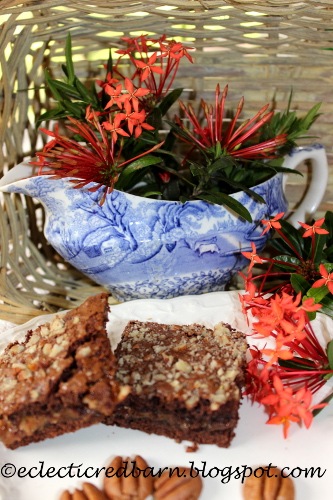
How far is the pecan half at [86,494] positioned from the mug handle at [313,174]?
25.5 inches

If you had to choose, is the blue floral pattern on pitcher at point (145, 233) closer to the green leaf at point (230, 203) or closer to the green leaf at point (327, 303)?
the green leaf at point (230, 203)

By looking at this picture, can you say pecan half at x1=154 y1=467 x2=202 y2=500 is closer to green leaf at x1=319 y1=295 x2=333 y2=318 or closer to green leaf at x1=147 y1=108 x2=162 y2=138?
green leaf at x1=319 y1=295 x2=333 y2=318

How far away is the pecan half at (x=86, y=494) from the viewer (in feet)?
1.72

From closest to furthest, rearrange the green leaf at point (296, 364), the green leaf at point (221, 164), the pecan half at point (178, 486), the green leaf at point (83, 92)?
the pecan half at point (178, 486)
the green leaf at point (296, 364)
the green leaf at point (221, 164)
the green leaf at point (83, 92)

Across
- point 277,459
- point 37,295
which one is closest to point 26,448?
point 277,459

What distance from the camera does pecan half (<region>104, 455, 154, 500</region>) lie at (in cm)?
53

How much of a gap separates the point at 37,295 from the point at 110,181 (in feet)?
1.16

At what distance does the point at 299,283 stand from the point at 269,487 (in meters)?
0.29

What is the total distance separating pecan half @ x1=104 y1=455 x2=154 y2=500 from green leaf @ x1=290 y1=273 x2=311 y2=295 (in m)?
0.32

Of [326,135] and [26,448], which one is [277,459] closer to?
[26,448]

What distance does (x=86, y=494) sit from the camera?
53 cm

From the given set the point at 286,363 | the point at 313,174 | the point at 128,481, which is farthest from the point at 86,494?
the point at 313,174

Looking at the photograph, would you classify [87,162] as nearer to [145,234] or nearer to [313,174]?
[145,234]

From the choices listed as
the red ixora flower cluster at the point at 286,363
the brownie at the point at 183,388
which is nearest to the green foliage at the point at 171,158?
the red ixora flower cluster at the point at 286,363
